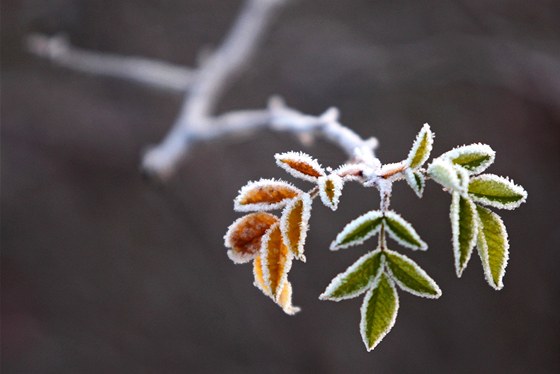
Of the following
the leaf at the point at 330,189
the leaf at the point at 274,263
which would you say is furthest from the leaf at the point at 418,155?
the leaf at the point at 274,263

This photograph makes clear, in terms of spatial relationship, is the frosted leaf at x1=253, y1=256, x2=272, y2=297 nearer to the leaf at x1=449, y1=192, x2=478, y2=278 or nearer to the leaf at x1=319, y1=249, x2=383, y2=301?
the leaf at x1=319, y1=249, x2=383, y2=301

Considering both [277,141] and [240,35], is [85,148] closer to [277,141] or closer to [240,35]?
[277,141]

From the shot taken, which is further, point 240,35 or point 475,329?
point 475,329

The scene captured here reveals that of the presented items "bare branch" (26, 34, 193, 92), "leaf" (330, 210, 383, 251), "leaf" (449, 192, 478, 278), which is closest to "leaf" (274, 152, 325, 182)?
"leaf" (330, 210, 383, 251)

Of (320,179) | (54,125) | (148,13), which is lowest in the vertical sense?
(320,179)

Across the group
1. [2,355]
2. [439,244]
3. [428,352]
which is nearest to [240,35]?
[439,244]

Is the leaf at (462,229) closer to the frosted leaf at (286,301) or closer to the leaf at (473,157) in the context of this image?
the leaf at (473,157)

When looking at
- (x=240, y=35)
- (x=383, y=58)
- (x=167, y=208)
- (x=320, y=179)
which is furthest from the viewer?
(x=167, y=208)
